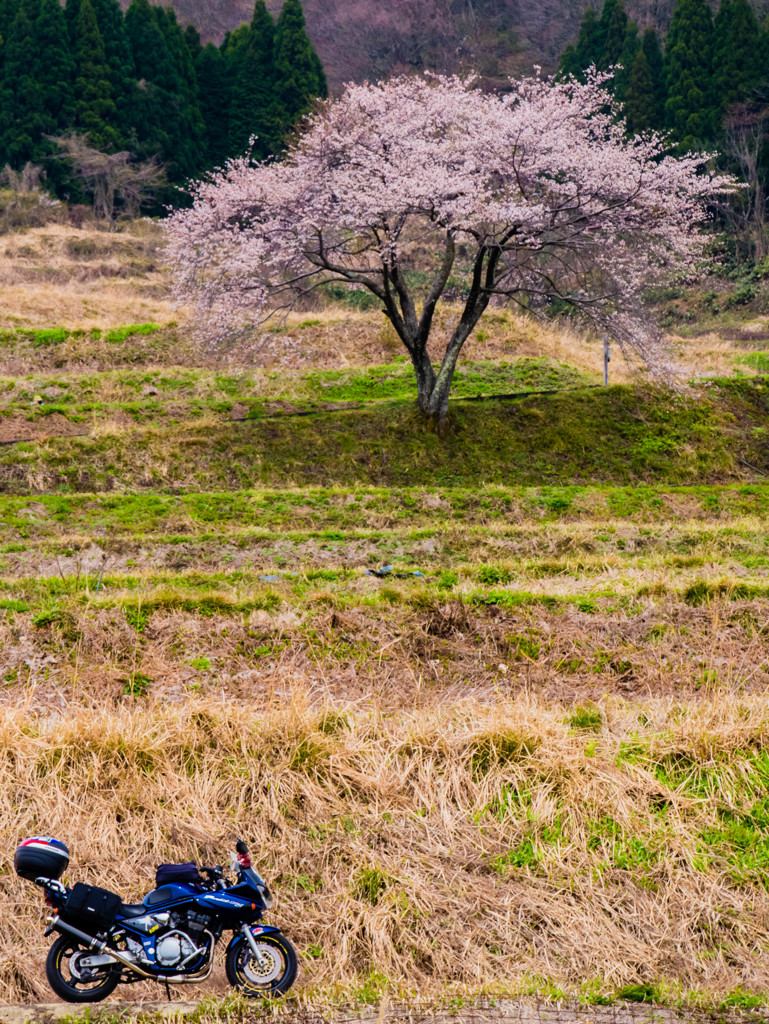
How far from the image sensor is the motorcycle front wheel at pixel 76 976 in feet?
11.6

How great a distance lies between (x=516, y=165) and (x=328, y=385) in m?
6.16

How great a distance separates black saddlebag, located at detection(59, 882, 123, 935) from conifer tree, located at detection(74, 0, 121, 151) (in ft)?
135

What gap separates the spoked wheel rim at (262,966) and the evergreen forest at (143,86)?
41147mm

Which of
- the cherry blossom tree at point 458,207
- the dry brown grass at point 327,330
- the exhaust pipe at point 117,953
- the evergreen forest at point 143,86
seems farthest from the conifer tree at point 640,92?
the exhaust pipe at point 117,953

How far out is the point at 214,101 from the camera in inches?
1812

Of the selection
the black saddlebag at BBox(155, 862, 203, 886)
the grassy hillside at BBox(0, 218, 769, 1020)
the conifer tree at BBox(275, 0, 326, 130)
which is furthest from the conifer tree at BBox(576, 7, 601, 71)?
the black saddlebag at BBox(155, 862, 203, 886)

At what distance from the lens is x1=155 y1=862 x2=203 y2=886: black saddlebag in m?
3.68

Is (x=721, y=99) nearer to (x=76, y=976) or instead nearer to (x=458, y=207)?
(x=458, y=207)

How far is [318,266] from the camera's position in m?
16.7

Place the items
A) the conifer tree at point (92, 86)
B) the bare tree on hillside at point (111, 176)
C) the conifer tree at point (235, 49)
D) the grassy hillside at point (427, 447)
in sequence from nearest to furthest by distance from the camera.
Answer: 1. the grassy hillside at point (427, 447)
2. the bare tree on hillside at point (111, 176)
3. the conifer tree at point (92, 86)
4. the conifer tree at point (235, 49)

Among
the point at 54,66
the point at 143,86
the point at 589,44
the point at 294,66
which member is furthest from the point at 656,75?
the point at 54,66

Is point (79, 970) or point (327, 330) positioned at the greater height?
point (327, 330)

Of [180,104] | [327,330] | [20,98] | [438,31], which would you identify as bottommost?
[327,330]

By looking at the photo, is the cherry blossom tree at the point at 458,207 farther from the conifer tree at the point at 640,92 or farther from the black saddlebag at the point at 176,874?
the conifer tree at the point at 640,92
